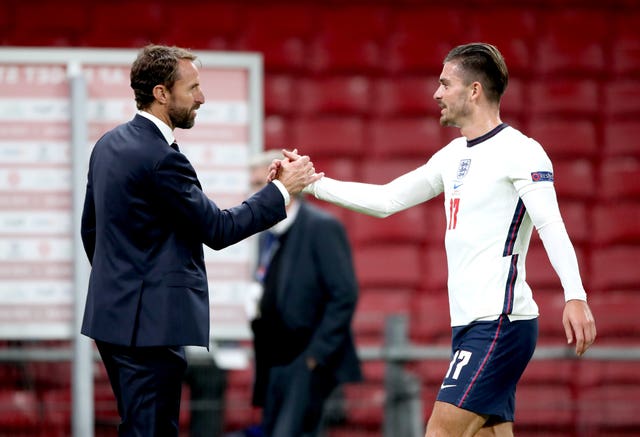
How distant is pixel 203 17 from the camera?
752 centimetres

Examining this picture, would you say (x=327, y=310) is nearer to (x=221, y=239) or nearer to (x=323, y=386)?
(x=323, y=386)

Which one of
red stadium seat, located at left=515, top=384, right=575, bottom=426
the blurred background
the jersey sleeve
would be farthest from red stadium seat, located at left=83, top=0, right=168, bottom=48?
the jersey sleeve

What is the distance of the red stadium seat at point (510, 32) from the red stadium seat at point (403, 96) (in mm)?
400

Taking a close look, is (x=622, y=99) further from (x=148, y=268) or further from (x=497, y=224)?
(x=148, y=268)

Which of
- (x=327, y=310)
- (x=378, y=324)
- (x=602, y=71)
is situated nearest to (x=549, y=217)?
(x=327, y=310)

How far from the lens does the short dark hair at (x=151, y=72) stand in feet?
13.5

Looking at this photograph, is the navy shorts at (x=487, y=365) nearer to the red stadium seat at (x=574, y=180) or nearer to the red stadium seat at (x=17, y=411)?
the red stadium seat at (x=17, y=411)

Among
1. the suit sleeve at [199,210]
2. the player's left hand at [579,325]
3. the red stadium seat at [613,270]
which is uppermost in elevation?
the suit sleeve at [199,210]

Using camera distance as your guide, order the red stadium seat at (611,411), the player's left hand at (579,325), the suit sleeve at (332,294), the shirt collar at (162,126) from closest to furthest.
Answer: the player's left hand at (579,325) → the shirt collar at (162,126) → the suit sleeve at (332,294) → the red stadium seat at (611,411)

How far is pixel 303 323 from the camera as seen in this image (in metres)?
5.70

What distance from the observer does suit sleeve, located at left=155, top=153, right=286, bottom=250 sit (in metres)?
3.98

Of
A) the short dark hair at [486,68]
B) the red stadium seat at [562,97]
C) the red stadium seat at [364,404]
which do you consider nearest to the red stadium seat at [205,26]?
the red stadium seat at [562,97]

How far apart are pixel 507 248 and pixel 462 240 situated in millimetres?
138

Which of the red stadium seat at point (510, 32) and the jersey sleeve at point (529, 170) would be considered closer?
the jersey sleeve at point (529, 170)
